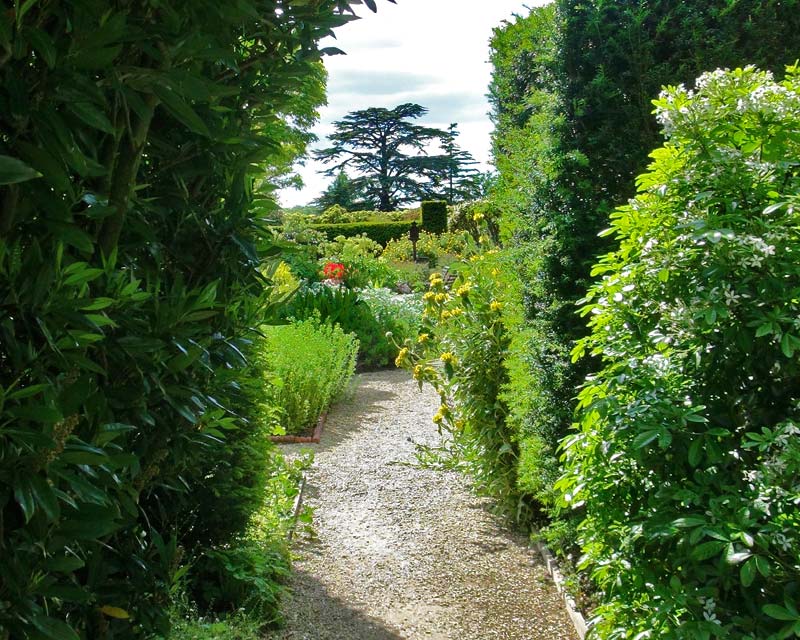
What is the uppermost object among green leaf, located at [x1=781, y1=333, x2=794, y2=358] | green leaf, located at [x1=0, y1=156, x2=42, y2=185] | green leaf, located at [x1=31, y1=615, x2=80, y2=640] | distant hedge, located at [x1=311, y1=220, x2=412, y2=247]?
distant hedge, located at [x1=311, y1=220, x2=412, y2=247]

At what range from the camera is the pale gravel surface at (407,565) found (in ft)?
12.2

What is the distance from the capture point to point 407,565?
4426 millimetres

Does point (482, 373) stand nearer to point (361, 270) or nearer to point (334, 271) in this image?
point (334, 271)

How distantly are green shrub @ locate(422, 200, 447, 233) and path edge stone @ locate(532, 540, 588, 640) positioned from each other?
21.0m

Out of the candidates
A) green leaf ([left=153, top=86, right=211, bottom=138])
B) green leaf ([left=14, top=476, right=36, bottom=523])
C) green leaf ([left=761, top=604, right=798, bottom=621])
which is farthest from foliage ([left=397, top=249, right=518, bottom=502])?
green leaf ([left=14, top=476, right=36, bottom=523])

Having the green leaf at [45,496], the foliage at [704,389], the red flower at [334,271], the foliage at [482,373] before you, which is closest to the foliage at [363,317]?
the red flower at [334,271]

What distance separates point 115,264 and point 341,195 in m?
38.9

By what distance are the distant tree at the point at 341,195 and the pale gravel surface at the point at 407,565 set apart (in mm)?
33746

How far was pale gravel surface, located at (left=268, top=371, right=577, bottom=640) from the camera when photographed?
12.2 feet

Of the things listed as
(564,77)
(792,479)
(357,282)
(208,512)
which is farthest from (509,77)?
(357,282)

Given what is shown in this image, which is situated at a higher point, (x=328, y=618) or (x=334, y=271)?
(x=334, y=271)

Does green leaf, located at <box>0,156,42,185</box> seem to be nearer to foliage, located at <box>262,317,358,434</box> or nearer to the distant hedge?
foliage, located at <box>262,317,358,434</box>

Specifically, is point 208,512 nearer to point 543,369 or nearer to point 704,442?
point 543,369

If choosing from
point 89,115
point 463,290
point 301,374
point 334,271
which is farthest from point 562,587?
point 334,271
